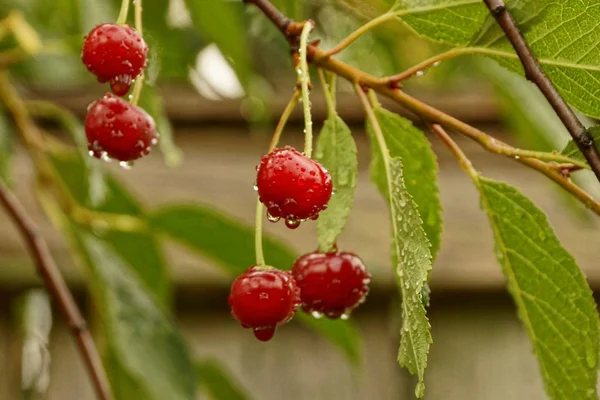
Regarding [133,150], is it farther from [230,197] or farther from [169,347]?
[230,197]

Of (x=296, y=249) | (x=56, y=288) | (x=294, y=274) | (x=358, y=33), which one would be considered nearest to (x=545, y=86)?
(x=358, y=33)

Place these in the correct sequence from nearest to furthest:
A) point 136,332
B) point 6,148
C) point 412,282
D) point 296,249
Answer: point 412,282 → point 136,332 → point 6,148 → point 296,249

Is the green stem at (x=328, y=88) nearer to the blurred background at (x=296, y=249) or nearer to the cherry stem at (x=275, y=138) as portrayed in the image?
the cherry stem at (x=275, y=138)

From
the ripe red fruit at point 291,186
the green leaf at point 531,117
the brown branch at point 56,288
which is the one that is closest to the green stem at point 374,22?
the ripe red fruit at point 291,186

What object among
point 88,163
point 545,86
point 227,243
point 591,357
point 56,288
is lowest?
point 591,357

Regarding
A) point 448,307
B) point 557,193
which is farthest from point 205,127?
point 557,193

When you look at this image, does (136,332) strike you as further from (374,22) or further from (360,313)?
(374,22)
